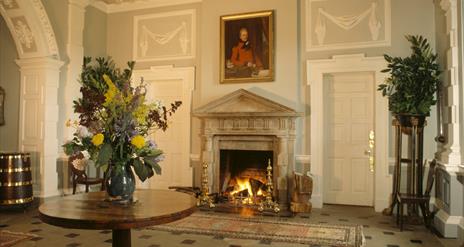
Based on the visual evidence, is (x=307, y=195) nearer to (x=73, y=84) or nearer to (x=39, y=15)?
(x=73, y=84)

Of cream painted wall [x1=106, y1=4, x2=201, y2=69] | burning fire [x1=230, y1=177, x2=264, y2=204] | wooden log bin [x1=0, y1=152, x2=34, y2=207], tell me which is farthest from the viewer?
cream painted wall [x1=106, y1=4, x2=201, y2=69]

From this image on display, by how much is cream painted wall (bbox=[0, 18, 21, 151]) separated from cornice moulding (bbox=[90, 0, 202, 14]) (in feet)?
5.41

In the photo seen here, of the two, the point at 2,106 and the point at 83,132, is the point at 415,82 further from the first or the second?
the point at 2,106

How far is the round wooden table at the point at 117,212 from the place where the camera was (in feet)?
7.18

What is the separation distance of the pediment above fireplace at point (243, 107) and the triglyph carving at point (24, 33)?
9.74 feet

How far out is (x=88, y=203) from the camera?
8.81 ft

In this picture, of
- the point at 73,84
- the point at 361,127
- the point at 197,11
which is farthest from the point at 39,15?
the point at 361,127

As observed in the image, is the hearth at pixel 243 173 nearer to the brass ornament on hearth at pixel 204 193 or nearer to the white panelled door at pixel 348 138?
the brass ornament on hearth at pixel 204 193

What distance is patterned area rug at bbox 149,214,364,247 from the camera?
4219 millimetres

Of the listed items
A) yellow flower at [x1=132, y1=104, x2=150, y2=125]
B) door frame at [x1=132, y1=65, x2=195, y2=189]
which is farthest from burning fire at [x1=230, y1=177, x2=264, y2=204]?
yellow flower at [x1=132, y1=104, x2=150, y2=125]

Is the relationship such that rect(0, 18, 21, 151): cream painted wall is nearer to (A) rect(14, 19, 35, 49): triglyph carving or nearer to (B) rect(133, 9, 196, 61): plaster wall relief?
(A) rect(14, 19, 35, 49): triglyph carving

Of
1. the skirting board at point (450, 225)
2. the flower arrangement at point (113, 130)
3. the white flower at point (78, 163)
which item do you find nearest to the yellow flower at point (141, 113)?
the flower arrangement at point (113, 130)

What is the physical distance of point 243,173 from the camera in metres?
6.54

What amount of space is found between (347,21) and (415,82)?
60.9 inches
